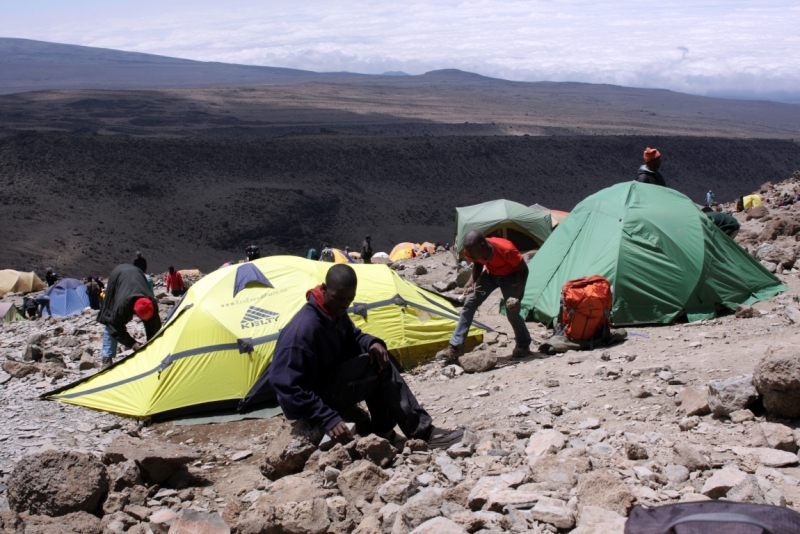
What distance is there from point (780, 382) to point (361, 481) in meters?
2.41

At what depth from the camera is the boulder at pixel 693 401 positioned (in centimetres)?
455

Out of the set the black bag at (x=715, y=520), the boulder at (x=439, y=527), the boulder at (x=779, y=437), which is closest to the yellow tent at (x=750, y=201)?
the boulder at (x=779, y=437)

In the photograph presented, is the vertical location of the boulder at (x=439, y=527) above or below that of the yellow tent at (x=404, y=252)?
above

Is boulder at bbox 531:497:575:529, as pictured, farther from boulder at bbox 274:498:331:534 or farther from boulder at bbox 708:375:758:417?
boulder at bbox 708:375:758:417

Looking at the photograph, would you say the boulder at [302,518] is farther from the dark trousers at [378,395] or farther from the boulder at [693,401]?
the boulder at [693,401]

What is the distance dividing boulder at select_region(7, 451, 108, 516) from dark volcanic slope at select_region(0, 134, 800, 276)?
2701 centimetres

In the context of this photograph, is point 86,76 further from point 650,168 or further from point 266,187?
point 650,168

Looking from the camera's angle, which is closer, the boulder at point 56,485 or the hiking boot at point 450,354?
the boulder at point 56,485

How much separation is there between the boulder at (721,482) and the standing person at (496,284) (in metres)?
3.58

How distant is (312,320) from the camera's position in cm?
441

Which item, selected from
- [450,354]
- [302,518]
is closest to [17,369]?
[450,354]

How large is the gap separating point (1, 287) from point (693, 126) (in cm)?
9597

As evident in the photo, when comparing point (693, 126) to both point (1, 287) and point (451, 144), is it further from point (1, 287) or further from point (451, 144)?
point (1, 287)

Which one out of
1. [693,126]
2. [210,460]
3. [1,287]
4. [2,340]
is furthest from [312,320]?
[693,126]
